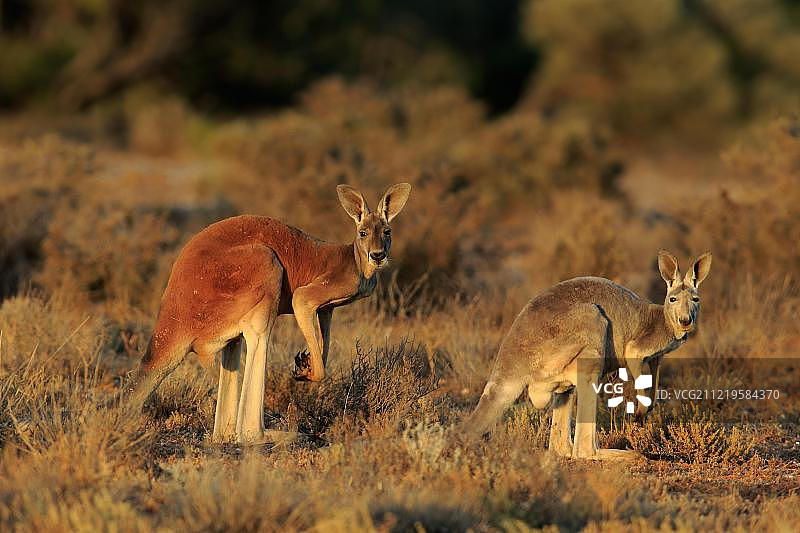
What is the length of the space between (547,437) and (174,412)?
2.36 metres

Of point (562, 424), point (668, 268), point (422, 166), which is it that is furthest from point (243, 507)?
point (422, 166)

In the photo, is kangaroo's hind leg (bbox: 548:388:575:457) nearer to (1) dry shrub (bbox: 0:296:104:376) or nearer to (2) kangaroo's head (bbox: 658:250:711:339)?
(2) kangaroo's head (bbox: 658:250:711:339)

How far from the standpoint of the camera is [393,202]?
717cm

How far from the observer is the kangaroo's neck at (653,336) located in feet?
22.5

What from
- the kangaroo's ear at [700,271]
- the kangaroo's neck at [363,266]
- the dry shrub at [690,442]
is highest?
the kangaroo's ear at [700,271]

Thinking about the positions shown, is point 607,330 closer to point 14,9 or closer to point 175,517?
point 175,517

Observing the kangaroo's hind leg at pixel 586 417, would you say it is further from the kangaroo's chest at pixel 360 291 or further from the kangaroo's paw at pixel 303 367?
the kangaroo's paw at pixel 303 367

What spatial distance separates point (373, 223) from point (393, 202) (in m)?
0.24

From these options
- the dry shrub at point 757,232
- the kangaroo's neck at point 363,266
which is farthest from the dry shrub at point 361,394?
the dry shrub at point 757,232

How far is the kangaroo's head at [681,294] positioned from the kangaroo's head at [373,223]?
5.26ft

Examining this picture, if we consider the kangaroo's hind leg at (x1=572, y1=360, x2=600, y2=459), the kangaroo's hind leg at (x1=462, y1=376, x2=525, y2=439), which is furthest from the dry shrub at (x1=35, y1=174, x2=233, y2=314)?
the kangaroo's hind leg at (x1=572, y1=360, x2=600, y2=459)

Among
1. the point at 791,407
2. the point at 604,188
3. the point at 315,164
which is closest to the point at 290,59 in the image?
the point at 604,188

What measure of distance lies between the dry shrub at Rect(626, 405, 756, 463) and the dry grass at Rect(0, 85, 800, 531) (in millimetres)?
15

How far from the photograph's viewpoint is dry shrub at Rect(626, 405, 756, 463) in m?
7.26
